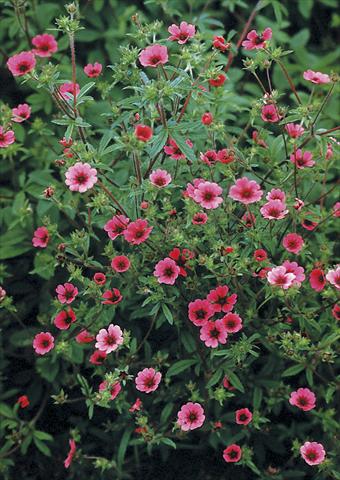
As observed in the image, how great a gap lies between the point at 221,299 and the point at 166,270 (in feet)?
0.54

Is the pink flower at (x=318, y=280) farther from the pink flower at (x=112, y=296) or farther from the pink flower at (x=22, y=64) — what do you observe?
the pink flower at (x=22, y=64)

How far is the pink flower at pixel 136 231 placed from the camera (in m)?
1.84

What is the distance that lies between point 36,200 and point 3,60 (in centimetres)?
60

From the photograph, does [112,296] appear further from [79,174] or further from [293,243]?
[293,243]

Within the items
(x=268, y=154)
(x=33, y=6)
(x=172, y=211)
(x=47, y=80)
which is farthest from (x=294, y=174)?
(x=33, y=6)

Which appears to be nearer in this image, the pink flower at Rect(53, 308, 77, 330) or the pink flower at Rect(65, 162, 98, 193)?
the pink flower at Rect(65, 162, 98, 193)

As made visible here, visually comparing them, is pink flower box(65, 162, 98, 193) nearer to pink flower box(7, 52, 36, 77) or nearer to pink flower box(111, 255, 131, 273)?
pink flower box(111, 255, 131, 273)

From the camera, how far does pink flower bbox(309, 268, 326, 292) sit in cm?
196

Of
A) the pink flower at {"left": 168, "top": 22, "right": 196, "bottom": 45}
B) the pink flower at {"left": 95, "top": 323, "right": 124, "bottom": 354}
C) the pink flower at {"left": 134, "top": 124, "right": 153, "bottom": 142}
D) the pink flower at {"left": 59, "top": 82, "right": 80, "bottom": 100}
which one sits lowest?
the pink flower at {"left": 95, "top": 323, "right": 124, "bottom": 354}

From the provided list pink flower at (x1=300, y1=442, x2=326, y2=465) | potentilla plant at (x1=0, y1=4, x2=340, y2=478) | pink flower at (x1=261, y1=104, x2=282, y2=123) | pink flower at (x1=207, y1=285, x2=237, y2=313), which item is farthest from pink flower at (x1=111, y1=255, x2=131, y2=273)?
pink flower at (x1=300, y1=442, x2=326, y2=465)

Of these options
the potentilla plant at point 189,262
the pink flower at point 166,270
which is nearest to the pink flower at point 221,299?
the potentilla plant at point 189,262

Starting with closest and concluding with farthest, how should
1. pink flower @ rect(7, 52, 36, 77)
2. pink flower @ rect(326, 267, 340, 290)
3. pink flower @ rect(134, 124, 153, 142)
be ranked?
pink flower @ rect(134, 124, 153, 142) < pink flower @ rect(326, 267, 340, 290) < pink flower @ rect(7, 52, 36, 77)

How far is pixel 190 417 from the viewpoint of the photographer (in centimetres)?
193

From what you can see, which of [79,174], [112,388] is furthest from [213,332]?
[79,174]
